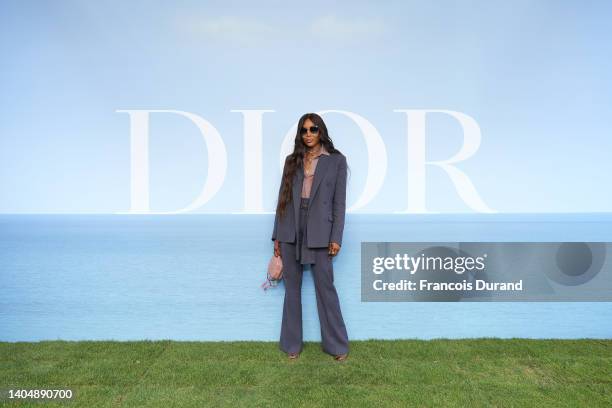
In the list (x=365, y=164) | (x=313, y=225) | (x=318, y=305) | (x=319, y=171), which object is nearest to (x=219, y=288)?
(x=318, y=305)

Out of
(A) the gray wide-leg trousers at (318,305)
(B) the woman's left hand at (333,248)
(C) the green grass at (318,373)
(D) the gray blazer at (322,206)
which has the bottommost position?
(C) the green grass at (318,373)

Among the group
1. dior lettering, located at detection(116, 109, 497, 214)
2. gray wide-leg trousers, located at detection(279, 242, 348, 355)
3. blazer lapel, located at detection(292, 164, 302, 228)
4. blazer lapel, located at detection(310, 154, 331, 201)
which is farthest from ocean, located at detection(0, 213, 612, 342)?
blazer lapel, located at detection(310, 154, 331, 201)

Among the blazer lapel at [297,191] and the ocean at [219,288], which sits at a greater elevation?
the blazer lapel at [297,191]

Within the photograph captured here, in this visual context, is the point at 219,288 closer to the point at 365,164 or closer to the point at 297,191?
the point at 297,191

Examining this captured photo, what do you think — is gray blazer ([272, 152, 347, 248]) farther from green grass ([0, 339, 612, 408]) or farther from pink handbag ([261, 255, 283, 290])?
green grass ([0, 339, 612, 408])

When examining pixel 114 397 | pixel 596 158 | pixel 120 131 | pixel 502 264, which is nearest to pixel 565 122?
pixel 596 158

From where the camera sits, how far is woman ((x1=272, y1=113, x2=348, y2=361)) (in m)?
3.30

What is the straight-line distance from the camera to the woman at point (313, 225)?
10.8 feet

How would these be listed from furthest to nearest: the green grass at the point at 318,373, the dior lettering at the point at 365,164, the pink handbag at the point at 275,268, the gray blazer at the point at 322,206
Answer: the dior lettering at the point at 365,164 → the pink handbag at the point at 275,268 → the gray blazer at the point at 322,206 → the green grass at the point at 318,373

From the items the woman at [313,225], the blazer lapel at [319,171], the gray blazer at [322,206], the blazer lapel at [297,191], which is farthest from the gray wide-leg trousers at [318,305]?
the blazer lapel at [319,171]

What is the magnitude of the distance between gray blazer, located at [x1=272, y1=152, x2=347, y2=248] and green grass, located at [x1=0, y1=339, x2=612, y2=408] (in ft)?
2.78

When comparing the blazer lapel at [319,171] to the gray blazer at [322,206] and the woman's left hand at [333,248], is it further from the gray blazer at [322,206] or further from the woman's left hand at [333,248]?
the woman's left hand at [333,248]

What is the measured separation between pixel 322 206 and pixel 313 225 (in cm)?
14

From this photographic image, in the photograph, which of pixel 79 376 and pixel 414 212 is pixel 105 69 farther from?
pixel 414 212
